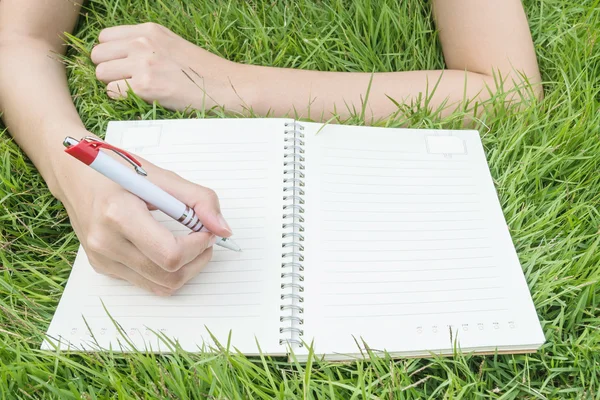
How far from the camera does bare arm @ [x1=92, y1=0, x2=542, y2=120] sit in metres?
1.36

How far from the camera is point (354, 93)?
139 cm

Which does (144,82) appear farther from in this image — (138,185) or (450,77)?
(450,77)

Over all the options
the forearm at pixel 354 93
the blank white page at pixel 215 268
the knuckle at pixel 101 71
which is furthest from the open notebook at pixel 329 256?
the knuckle at pixel 101 71

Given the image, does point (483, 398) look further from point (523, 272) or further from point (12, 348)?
point (12, 348)

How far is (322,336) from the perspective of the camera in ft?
3.20

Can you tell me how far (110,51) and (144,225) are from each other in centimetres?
70

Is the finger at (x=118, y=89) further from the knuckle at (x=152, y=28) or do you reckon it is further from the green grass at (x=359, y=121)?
the knuckle at (x=152, y=28)

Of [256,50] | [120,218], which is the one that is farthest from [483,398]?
[256,50]

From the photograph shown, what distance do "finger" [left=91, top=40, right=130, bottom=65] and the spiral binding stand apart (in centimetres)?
49

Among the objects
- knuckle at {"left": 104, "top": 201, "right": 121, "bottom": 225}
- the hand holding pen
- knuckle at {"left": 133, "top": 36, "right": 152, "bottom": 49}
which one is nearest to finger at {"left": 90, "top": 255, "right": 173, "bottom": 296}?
the hand holding pen

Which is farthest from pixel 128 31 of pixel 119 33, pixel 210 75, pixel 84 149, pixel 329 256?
pixel 329 256

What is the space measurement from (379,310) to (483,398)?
9.2 inches

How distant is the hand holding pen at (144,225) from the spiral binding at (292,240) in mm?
133

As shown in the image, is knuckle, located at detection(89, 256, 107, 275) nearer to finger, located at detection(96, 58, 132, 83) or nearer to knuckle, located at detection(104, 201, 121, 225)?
knuckle, located at detection(104, 201, 121, 225)
